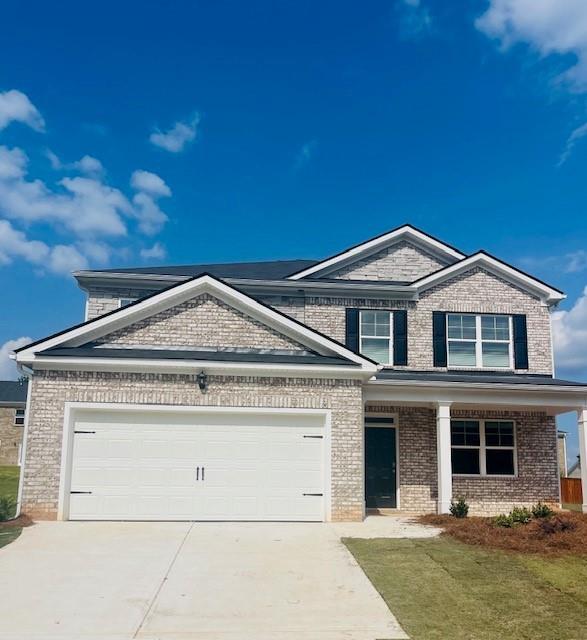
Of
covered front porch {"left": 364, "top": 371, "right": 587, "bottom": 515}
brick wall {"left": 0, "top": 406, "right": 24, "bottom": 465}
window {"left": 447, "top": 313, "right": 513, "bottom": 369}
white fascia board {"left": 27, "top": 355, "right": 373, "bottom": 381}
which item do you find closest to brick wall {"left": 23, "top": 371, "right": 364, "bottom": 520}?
white fascia board {"left": 27, "top": 355, "right": 373, "bottom": 381}

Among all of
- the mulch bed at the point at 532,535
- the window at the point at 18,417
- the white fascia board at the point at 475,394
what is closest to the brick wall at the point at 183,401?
the white fascia board at the point at 475,394

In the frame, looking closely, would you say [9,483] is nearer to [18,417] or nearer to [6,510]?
[6,510]

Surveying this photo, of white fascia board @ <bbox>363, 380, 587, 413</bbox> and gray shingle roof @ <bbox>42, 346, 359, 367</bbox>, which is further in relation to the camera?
white fascia board @ <bbox>363, 380, 587, 413</bbox>

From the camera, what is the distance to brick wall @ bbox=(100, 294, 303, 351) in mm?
14053

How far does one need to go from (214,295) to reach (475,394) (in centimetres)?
679

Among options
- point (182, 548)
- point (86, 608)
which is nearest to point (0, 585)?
point (86, 608)

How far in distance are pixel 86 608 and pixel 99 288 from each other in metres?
12.3

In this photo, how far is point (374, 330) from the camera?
17938 mm

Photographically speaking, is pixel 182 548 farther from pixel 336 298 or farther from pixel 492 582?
pixel 336 298

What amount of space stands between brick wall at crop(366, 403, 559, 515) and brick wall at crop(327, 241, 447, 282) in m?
4.32

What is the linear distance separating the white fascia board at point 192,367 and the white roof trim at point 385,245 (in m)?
5.58

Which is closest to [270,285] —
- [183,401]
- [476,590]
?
[183,401]

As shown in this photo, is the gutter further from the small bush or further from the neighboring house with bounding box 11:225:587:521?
the small bush

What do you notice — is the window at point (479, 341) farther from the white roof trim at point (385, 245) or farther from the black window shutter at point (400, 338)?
the white roof trim at point (385, 245)
